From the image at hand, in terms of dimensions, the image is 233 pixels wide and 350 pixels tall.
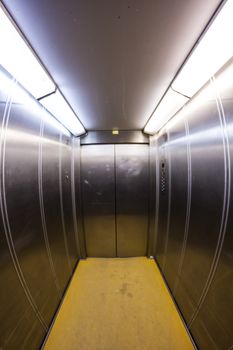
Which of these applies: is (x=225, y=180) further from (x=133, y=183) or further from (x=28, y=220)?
(x=133, y=183)

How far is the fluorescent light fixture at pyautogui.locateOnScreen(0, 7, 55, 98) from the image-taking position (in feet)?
2.38

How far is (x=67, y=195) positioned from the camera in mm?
2355

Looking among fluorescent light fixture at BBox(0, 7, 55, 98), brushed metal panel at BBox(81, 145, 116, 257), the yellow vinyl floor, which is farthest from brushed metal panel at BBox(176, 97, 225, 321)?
brushed metal panel at BBox(81, 145, 116, 257)

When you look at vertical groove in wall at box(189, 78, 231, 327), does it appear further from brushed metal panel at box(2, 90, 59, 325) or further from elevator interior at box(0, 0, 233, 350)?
brushed metal panel at box(2, 90, 59, 325)

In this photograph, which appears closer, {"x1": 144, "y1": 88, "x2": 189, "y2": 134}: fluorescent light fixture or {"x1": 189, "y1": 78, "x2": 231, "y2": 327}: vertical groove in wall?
{"x1": 189, "y1": 78, "x2": 231, "y2": 327}: vertical groove in wall

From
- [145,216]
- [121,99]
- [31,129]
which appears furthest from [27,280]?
[145,216]

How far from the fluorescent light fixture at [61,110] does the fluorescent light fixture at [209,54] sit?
102 cm

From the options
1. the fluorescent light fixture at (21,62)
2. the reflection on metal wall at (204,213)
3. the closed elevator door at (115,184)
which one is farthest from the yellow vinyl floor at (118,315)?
the fluorescent light fixture at (21,62)

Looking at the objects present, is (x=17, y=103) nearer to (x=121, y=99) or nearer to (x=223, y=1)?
(x=121, y=99)

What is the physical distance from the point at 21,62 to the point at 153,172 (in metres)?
2.17

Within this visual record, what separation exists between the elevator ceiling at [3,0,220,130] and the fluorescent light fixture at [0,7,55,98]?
4 cm

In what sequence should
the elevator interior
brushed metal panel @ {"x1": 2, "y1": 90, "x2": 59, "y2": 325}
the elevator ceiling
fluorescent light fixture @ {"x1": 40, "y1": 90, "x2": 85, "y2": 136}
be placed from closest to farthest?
the elevator ceiling
the elevator interior
brushed metal panel @ {"x1": 2, "y1": 90, "x2": 59, "y2": 325}
fluorescent light fixture @ {"x1": 40, "y1": 90, "x2": 85, "y2": 136}

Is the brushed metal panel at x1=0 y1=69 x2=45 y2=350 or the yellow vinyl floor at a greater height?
the brushed metal panel at x1=0 y1=69 x2=45 y2=350

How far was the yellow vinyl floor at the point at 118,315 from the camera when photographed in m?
1.45
